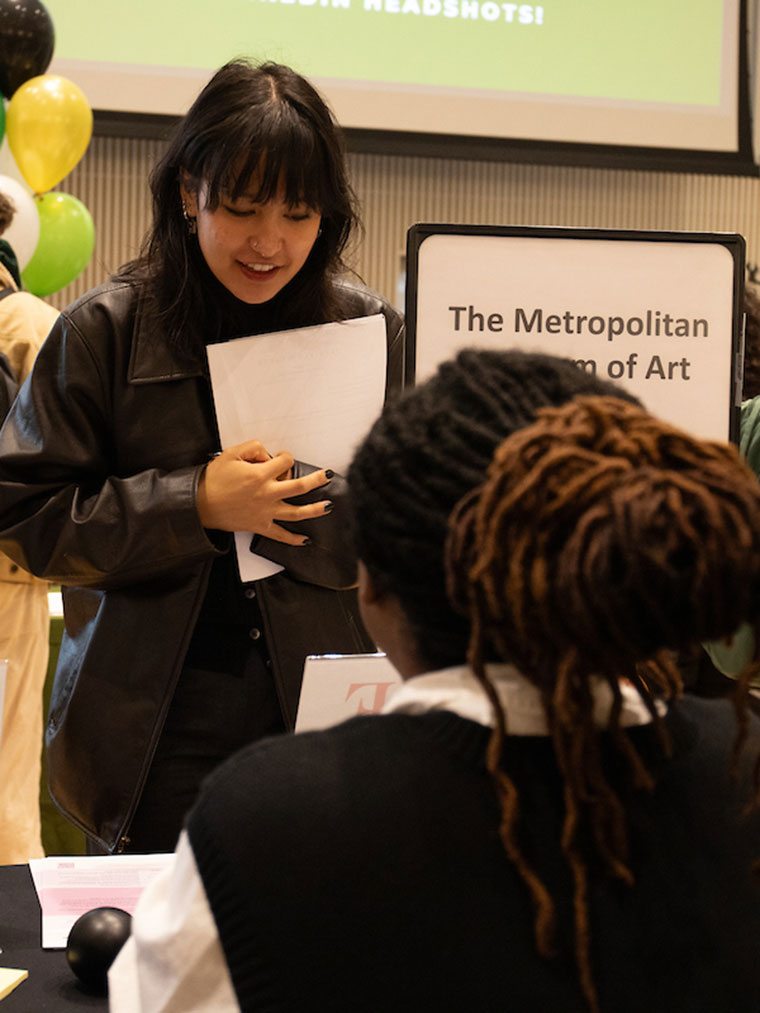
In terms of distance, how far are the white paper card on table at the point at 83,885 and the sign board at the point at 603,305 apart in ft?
2.15

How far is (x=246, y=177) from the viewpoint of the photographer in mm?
A: 1490

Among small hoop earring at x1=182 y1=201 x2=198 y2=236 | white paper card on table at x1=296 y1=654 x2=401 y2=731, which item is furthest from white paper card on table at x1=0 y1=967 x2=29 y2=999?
small hoop earring at x1=182 y1=201 x2=198 y2=236

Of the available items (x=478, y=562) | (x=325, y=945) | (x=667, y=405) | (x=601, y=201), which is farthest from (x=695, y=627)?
(x=601, y=201)

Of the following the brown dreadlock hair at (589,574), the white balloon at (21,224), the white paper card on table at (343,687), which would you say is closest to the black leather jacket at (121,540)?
the white paper card on table at (343,687)

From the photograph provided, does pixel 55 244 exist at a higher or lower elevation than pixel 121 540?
higher

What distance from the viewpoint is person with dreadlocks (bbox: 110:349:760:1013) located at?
68cm

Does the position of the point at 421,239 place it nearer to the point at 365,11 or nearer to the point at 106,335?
the point at 106,335

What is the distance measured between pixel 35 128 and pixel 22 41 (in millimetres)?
237

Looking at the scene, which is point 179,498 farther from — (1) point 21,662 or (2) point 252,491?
(1) point 21,662

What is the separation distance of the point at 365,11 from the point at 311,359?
11.3ft

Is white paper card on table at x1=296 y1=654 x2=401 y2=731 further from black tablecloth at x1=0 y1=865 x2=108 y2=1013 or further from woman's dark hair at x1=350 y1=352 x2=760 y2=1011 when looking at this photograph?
woman's dark hair at x1=350 y1=352 x2=760 y2=1011

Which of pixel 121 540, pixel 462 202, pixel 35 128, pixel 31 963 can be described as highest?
pixel 35 128

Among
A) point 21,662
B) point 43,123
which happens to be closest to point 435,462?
point 21,662

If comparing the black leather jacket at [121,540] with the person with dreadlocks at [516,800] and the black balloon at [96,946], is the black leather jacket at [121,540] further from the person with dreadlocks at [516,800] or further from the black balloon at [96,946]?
the person with dreadlocks at [516,800]
